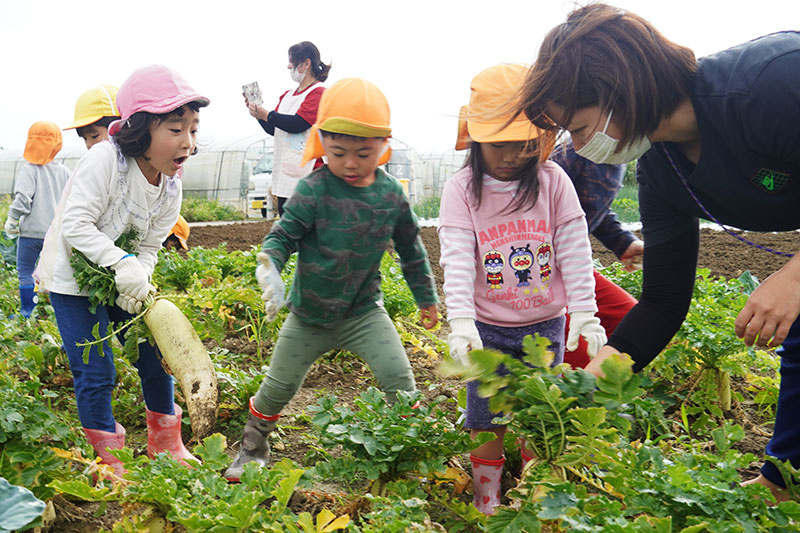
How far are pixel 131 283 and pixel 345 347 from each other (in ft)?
2.43

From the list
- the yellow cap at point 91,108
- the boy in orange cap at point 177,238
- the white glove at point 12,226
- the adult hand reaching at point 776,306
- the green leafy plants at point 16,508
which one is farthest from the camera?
the boy in orange cap at point 177,238

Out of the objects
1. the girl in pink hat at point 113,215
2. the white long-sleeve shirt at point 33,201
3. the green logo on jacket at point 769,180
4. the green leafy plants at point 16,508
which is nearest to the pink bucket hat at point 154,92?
the girl in pink hat at point 113,215

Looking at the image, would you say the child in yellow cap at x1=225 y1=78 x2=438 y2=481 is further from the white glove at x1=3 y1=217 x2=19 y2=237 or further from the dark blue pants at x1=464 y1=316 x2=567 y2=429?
the white glove at x1=3 y1=217 x2=19 y2=237

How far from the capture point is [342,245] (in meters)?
2.20

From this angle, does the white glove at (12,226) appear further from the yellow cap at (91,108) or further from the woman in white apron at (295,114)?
the woman in white apron at (295,114)

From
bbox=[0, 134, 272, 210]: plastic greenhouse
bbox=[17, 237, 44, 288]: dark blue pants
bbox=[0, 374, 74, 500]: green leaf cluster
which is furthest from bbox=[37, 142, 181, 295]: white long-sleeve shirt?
bbox=[0, 134, 272, 210]: plastic greenhouse

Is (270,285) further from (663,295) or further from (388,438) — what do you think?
(663,295)

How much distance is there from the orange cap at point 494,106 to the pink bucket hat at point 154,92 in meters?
0.97

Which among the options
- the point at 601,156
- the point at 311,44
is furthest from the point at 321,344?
the point at 311,44

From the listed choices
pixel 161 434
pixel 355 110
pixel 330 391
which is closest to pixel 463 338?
pixel 355 110

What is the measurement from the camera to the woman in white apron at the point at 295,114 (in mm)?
4809

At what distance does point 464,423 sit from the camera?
7.41 ft

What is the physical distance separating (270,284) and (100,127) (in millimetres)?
2492

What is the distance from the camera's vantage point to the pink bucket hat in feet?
7.66
